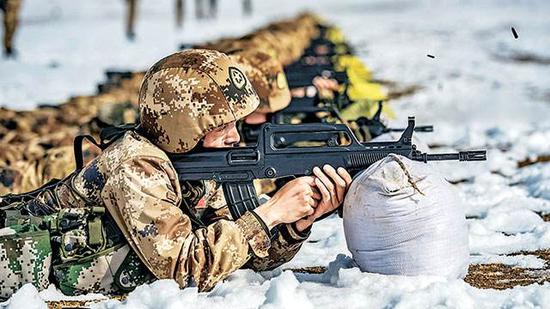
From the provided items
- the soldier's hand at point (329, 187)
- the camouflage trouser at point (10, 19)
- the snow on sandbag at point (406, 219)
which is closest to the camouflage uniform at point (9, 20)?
the camouflage trouser at point (10, 19)

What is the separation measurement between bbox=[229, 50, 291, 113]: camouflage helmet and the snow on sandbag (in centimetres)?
275

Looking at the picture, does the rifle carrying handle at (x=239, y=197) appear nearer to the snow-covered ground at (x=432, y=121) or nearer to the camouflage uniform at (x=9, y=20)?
the snow-covered ground at (x=432, y=121)

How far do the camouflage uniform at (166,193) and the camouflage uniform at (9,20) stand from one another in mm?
17739

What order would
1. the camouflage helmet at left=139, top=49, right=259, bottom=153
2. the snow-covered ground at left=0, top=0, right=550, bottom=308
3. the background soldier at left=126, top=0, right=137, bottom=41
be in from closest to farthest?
the snow-covered ground at left=0, top=0, right=550, bottom=308 < the camouflage helmet at left=139, top=49, right=259, bottom=153 < the background soldier at left=126, top=0, right=137, bottom=41

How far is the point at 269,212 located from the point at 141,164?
21.6 inches

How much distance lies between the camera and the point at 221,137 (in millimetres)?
4562

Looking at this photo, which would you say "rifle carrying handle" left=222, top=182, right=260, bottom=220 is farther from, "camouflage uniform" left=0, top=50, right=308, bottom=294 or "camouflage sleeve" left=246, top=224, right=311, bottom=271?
"camouflage sleeve" left=246, top=224, right=311, bottom=271

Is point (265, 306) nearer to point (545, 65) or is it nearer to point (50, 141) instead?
point (50, 141)

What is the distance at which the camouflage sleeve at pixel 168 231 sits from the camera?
4238 millimetres

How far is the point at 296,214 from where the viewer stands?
14.6ft

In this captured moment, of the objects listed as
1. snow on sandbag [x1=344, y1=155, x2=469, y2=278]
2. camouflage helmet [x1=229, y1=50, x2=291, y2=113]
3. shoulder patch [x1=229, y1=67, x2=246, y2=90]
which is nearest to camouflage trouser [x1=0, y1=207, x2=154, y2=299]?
shoulder patch [x1=229, y1=67, x2=246, y2=90]

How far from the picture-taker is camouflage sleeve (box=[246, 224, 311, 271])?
4.72 meters

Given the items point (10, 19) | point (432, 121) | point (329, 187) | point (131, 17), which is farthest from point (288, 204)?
point (131, 17)

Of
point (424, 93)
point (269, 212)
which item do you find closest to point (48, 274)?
point (269, 212)
